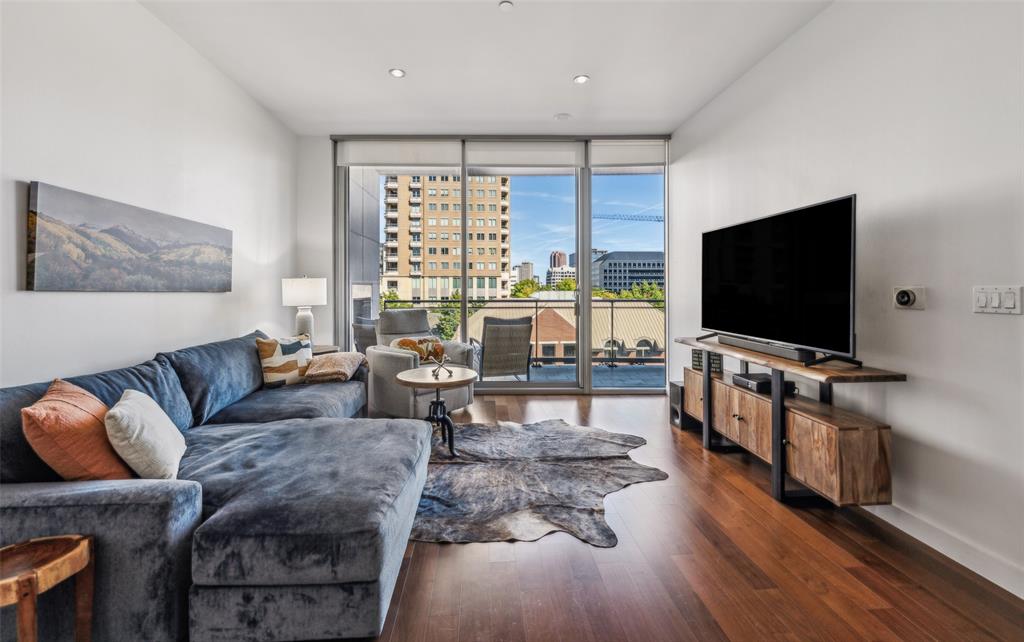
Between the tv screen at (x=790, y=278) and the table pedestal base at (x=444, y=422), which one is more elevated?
the tv screen at (x=790, y=278)

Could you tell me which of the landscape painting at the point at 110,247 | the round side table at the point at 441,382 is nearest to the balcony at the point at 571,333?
the round side table at the point at 441,382

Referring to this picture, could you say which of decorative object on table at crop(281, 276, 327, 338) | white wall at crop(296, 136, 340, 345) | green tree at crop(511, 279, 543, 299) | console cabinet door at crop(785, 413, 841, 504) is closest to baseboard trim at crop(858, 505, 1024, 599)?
console cabinet door at crop(785, 413, 841, 504)

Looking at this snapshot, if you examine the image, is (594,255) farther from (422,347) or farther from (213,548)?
(213,548)

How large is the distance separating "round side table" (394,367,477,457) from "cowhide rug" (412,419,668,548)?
0.15 meters

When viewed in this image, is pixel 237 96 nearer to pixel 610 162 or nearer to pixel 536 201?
pixel 536 201

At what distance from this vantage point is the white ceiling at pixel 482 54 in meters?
2.71

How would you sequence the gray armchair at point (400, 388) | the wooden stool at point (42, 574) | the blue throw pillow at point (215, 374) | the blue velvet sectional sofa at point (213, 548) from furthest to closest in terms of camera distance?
the gray armchair at point (400, 388) → the blue throw pillow at point (215, 374) → the blue velvet sectional sofa at point (213, 548) → the wooden stool at point (42, 574)

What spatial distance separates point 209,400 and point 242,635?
1.58 meters

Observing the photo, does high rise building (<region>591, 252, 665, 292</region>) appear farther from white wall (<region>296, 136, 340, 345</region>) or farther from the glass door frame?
white wall (<region>296, 136, 340, 345</region>)

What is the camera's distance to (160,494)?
1.38 meters

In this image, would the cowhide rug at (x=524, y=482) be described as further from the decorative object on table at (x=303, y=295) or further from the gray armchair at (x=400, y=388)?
the decorative object on table at (x=303, y=295)

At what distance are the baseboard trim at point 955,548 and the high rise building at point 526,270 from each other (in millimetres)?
3572

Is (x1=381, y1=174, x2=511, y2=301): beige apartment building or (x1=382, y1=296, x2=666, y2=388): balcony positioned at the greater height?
(x1=381, y1=174, x2=511, y2=301): beige apartment building

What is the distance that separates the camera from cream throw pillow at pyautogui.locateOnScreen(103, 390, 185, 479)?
1.57m
